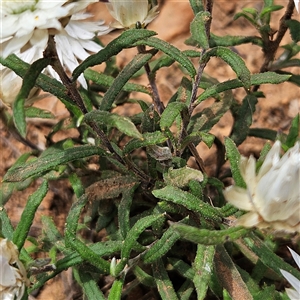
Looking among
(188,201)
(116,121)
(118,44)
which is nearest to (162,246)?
(188,201)

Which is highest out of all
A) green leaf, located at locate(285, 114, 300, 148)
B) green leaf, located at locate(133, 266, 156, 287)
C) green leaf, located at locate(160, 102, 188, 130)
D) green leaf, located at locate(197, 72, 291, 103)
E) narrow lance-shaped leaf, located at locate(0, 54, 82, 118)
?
narrow lance-shaped leaf, located at locate(0, 54, 82, 118)

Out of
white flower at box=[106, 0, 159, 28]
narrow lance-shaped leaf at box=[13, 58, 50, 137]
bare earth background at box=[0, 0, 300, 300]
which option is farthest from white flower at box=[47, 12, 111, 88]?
bare earth background at box=[0, 0, 300, 300]

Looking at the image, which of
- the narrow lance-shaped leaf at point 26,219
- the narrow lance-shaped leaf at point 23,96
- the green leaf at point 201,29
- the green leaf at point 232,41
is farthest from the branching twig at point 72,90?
the green leaf at point 232,41

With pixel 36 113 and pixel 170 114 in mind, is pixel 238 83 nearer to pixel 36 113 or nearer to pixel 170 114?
pixel 170 114

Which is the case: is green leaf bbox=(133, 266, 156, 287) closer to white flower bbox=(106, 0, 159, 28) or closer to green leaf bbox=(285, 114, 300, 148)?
green leaf bbox=(285, 114, 300, 148)

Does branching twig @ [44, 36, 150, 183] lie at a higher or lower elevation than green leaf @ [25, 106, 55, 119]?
higher
